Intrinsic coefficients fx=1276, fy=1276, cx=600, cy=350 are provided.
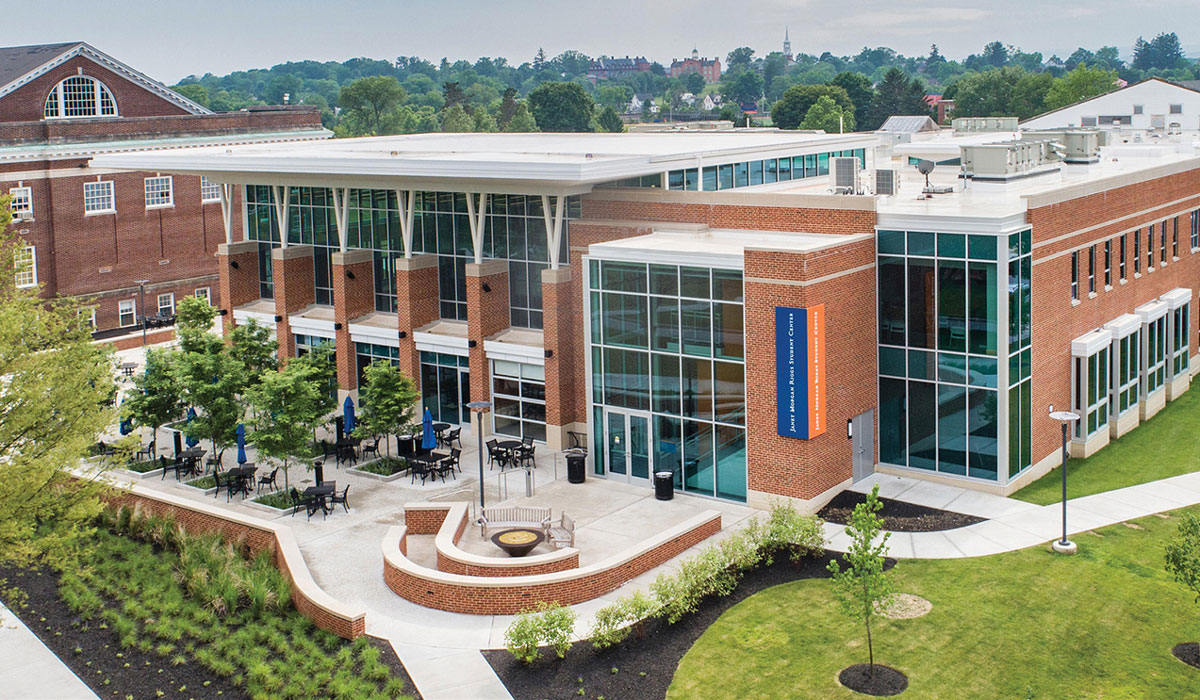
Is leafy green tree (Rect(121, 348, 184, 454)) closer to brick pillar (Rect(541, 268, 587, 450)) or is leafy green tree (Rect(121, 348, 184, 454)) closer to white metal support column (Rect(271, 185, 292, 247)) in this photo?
white metal support column (Rect(271, 185, 292, 247))

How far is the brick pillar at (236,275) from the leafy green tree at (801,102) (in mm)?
127669

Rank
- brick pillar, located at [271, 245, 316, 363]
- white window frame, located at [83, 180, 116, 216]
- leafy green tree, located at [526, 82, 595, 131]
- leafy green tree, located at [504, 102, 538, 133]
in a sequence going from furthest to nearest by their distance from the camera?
leafy green tree, located at [526, 82, 595, 131] < leafy green tree, located at [504, 102, 538, 133] < white window frame, located at [83, 180, 116, 216] < brick pillar, located at [271, 245, 316, 363]

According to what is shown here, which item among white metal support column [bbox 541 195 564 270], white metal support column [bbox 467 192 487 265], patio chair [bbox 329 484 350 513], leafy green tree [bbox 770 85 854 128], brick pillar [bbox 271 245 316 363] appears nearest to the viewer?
patio chair [bbox 329 484 350 513]

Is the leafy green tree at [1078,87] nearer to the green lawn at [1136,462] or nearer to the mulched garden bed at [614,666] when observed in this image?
the green lawn at [1136,462]

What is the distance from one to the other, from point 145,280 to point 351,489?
33.2m

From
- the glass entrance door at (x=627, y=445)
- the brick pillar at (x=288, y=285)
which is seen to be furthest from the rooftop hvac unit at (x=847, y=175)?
the brick pillar at (x=288, y=285)

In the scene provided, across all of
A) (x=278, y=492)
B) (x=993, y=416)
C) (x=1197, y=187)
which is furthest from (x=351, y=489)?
(x=1197, y=187)

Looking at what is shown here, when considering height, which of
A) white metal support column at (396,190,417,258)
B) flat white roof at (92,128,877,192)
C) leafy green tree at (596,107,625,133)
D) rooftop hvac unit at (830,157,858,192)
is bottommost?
white metal support column at (396,190,417,258)

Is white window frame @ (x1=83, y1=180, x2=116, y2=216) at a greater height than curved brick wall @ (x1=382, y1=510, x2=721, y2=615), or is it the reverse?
white window frame @ (x1=83, y1=180, x2=116, y2=216)

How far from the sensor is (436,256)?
3862 centimetres

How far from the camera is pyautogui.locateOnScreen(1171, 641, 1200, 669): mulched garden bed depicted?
2156cm

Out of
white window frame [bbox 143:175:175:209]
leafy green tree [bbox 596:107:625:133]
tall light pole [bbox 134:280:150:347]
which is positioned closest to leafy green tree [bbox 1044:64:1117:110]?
leafy green tree [bbox 596:107:625:133]

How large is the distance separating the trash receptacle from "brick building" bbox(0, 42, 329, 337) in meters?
29.7

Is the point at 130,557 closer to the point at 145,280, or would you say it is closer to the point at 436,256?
the point at 436,256
